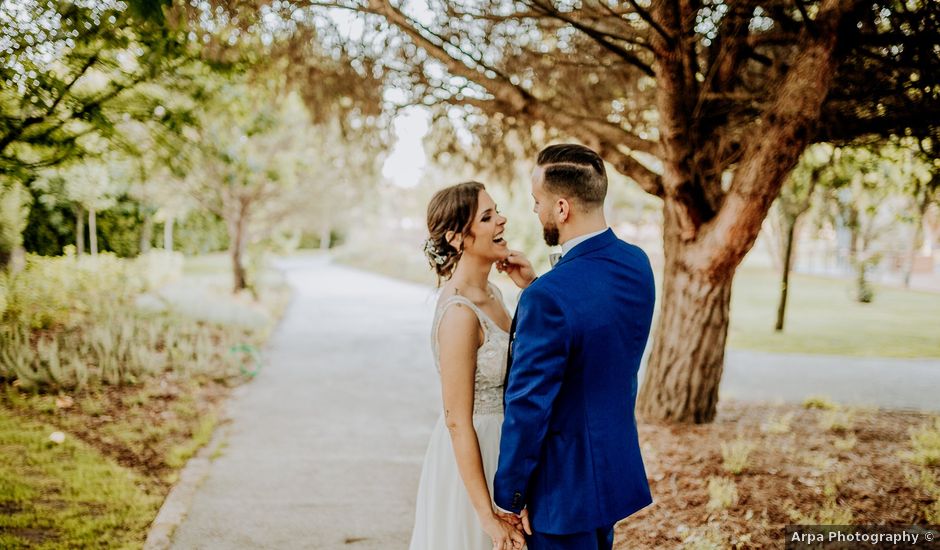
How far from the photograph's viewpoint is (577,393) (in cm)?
198

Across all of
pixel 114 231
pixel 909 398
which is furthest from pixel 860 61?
pixel 114 231

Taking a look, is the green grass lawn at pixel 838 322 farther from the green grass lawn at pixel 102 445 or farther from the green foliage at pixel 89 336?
the green grass lawn at pixel 102 445

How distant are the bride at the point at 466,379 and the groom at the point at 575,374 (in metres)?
0.24

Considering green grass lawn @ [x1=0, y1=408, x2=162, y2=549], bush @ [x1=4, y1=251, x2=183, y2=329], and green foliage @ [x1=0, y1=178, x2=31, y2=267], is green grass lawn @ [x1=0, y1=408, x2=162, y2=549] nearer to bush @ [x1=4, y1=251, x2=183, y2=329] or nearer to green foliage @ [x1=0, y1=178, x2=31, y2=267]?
bush @ [x1=4, y1=251, x2=183, y2=329]

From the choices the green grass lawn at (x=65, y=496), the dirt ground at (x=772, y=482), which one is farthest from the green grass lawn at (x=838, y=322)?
the green grass lawn at (x=65, y=496)

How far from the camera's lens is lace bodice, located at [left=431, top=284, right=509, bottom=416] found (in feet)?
7.50

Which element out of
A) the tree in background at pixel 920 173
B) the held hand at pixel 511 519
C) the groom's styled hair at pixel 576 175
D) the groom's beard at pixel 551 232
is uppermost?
the tree in background at pixel 920 173

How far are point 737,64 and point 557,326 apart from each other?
4.16 m

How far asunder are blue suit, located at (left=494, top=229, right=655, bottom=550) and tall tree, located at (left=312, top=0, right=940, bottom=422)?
96.4 inches

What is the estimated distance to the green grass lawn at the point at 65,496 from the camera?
3859 mm

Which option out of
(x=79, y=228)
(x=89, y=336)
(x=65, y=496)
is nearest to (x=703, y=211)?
(x=65, y=496)

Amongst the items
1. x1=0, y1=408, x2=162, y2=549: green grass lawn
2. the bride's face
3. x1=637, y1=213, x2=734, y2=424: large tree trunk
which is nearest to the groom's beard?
the bride's face

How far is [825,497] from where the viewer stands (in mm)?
4051

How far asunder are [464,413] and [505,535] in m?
0.43
